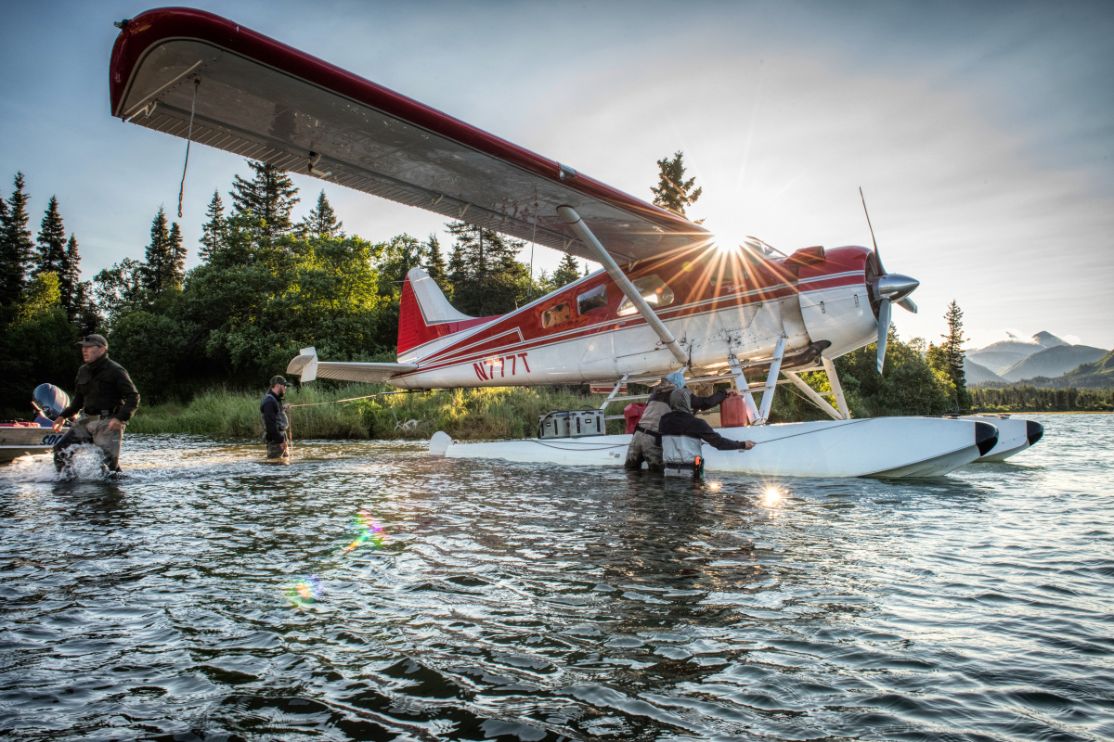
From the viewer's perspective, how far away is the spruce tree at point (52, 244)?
215ft

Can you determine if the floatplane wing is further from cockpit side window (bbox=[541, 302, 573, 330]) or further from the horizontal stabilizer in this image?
the horizontal stabilizer

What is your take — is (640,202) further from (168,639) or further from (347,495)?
(168,639)

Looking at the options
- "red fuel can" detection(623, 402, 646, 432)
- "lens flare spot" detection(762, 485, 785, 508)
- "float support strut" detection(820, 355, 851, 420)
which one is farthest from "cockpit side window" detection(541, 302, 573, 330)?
"lens flare spot" detection(762, 485, 785, 508)

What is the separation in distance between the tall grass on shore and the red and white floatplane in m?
6.39

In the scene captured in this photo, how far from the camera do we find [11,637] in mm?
2631

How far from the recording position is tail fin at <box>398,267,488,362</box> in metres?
14.0

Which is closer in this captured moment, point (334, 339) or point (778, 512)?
point (778, 512)

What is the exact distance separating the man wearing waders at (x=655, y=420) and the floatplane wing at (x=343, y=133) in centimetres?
245

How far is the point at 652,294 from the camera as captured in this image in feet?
33.6

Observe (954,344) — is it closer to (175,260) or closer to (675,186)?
(675,186)

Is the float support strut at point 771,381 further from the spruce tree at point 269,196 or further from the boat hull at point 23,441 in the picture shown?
the spruce tree at point 269,196

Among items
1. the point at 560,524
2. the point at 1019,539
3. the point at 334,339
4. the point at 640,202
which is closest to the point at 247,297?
the point at 334,339

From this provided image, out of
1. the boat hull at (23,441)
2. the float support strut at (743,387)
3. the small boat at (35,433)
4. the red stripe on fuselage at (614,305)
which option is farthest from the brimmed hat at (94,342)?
the float support strut at (743,387)

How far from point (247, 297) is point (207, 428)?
704 inches
